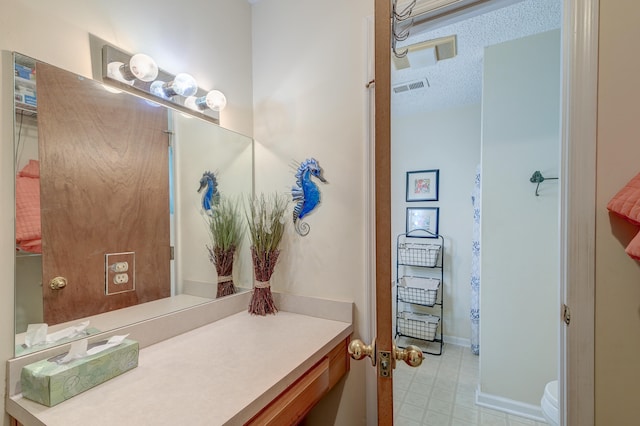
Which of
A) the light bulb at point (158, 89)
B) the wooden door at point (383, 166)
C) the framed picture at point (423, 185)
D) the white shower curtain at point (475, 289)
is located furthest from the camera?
the framed picture at point (423, 185)

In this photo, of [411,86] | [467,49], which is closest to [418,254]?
[411,86]

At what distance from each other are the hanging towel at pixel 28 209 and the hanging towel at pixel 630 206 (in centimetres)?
184

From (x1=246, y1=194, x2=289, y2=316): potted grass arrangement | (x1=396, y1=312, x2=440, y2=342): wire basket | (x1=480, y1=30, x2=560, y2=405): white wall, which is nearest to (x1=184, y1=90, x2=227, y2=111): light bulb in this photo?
(x1=246, y1=194, x2=289, y2=316): potted grass arrangement

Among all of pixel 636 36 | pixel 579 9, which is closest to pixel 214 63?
pixel 579 9

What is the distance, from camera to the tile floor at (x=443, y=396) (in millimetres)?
1890

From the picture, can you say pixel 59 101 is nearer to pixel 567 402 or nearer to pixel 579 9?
pixel 579 9

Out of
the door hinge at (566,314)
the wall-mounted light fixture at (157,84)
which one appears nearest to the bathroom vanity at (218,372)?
the door hinge at (566,314)

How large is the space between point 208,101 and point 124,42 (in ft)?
1.27

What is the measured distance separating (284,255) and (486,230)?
A: 1.51 metres

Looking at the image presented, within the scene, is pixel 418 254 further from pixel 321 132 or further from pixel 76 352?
pixel 76 352

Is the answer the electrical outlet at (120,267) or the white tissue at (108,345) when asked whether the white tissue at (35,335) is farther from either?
the electrical outlet at (120,267)

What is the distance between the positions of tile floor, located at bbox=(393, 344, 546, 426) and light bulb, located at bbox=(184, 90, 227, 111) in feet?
7.39

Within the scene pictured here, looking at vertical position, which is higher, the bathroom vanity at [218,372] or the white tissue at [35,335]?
the white tissue at [35,335]

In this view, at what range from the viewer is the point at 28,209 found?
2.92 feet
